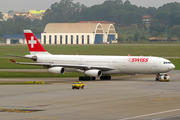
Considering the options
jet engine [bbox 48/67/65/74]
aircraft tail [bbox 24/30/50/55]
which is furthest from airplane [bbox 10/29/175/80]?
aircraft tail [bbox 24/30/50/55]

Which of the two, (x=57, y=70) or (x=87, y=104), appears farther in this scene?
(x=57, y=70)

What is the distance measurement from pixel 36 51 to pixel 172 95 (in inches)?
1327

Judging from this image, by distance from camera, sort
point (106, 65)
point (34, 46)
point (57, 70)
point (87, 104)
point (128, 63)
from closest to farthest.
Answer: point (87, 104)
point (128, 63)
point (57, 70)
point (106, 65)
point (34, 46)

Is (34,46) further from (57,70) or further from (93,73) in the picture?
(93,73)

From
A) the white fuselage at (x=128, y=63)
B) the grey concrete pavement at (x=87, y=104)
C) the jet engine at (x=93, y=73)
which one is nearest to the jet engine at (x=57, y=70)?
the white fuselage at (x=128, y=63)

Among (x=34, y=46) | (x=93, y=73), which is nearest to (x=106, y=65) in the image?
(x=93, y=73)

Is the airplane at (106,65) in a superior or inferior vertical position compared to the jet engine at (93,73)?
superior

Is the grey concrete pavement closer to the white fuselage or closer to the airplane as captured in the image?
the airplane

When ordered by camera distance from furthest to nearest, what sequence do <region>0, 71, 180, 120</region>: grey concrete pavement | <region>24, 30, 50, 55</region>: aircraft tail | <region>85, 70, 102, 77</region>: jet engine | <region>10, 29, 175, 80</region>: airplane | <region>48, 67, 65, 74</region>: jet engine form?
1. <region>24, 30, 50, 55</region>: aircraft tail
2. <region>48, 67, 65, 74</region>: jet engine
3. <region>10, 29, 175, 80</region>: airplane
4. <region>85, 70, 102, 77</region>: jet engine
5. <region>0, 71, 180, 120</region>: grey concrete pavement

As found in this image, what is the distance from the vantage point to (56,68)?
200 feet

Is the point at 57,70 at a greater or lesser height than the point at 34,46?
lesser

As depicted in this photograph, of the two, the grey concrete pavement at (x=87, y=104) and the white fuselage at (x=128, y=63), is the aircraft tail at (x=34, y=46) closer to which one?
the white fuselage at (x=128, y=63)

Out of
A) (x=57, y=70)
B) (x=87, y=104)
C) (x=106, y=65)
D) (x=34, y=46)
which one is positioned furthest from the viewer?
(x=34, y=46)

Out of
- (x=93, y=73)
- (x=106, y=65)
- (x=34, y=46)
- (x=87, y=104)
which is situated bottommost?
(x=87, y=104)
